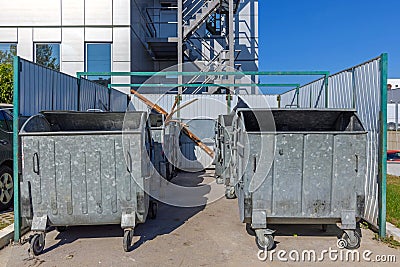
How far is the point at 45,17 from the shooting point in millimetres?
12719

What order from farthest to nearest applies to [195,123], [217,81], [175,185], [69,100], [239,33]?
[239,33] → [217,81] → [195,123] → [175,185] → [69,100]

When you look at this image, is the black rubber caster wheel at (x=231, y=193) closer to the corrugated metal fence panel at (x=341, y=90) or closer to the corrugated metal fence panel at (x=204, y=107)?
the corrugated metal fence panel at (x=341, y=90)

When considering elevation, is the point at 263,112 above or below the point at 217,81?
below

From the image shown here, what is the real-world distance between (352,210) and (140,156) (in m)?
2.75

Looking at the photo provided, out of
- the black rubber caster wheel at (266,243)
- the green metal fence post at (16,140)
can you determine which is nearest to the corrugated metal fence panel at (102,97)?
the green metal fence post at (16,140)

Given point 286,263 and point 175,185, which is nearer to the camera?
point 286,263

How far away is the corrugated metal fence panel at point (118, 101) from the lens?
35.1 feet

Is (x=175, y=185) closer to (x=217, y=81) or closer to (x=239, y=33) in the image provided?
(x=217, y=81)

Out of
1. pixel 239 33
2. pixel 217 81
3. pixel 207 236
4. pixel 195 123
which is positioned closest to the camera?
pixel 207 236

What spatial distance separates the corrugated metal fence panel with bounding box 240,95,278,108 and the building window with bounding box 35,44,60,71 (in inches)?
274

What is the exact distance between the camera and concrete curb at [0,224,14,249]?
14.9 ft

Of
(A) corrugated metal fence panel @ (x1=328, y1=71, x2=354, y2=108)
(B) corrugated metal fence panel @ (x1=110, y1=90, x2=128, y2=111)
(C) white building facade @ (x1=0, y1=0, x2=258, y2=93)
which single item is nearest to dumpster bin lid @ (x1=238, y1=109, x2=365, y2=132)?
(A) corrugated metal fence panel @ (x1=328, y1=71, x2=354, y2=108)

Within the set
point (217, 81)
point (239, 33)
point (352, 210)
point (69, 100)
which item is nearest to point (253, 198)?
point (352, 210)

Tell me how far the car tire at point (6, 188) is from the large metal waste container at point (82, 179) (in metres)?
1.97
